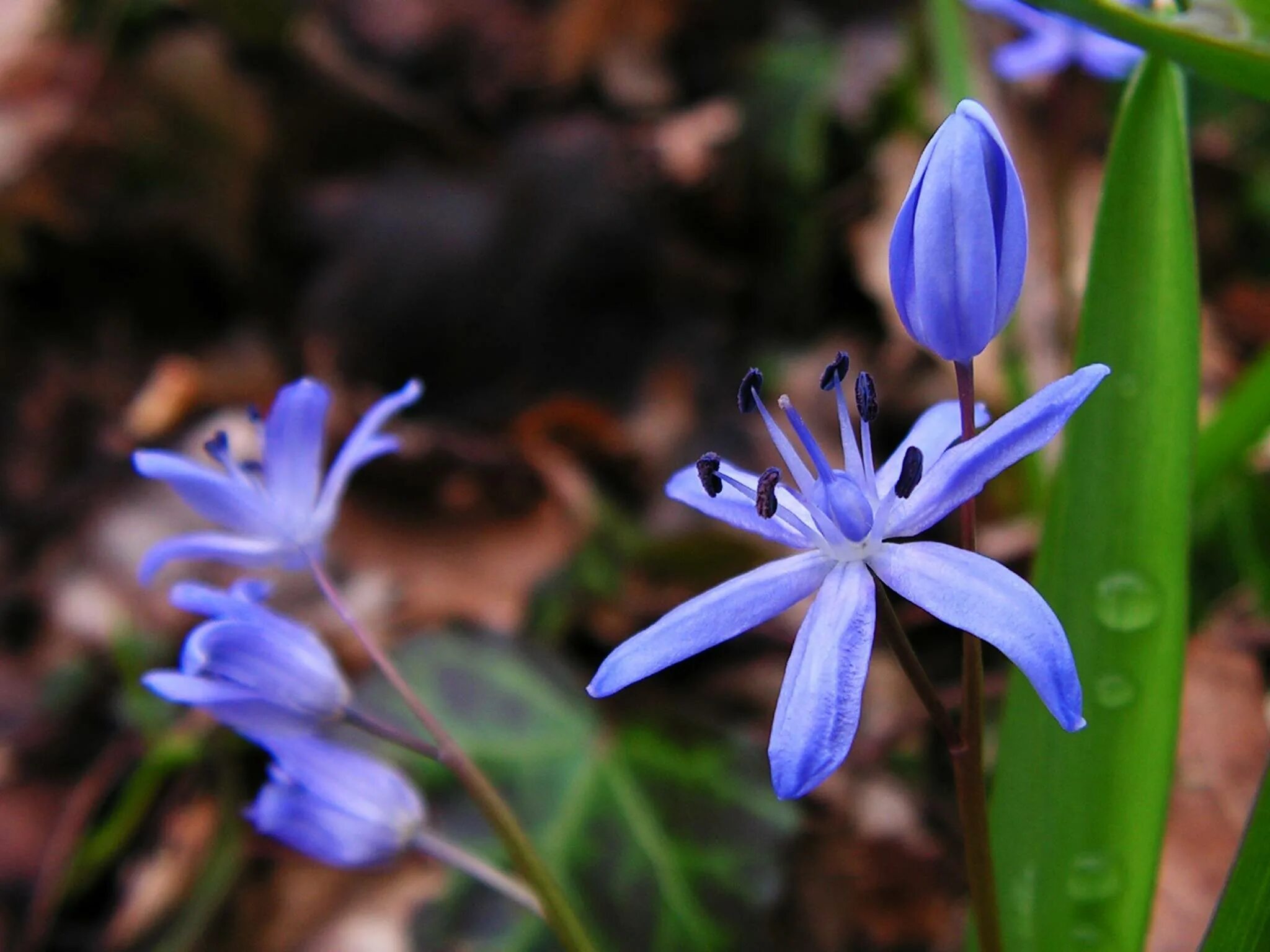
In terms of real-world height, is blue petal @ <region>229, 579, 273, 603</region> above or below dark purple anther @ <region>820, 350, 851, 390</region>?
below

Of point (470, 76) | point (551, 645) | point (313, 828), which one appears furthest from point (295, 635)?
point (470, 76)

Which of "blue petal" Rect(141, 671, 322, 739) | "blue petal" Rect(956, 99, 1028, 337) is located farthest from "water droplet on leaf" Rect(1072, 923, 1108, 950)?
"blue petal" Rect(141, 671, 322, 739)

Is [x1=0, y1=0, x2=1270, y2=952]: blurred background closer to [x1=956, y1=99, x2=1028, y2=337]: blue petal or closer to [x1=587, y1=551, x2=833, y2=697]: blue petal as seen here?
[x1=587, y1=551, x2=833, y2=697]: blue petal

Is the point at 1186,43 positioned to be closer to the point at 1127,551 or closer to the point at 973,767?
the point at 1127,551

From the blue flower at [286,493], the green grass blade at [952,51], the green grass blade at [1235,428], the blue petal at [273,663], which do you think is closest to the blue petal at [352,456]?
the blue flower at [286,493]

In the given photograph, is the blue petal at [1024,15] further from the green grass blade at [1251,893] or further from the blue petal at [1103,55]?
the green grass blade at [1251,893]
